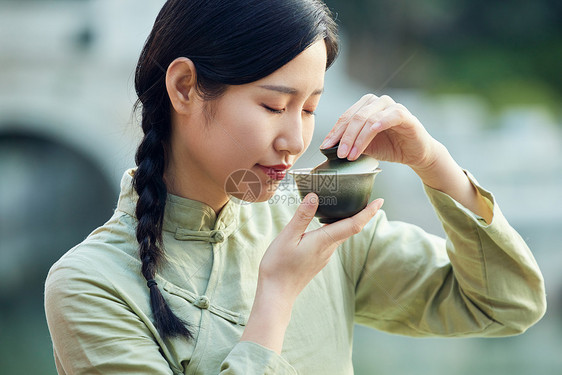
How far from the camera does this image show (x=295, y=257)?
154 cm

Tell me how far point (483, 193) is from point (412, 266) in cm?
30

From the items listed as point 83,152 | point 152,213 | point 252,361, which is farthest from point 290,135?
point 83,152

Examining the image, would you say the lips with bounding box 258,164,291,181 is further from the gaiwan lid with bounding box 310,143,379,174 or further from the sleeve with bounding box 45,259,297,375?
the sleeve with bounding box 45,259,297,375

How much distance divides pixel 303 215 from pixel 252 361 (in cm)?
35

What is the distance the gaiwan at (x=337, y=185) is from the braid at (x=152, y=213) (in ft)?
1.18

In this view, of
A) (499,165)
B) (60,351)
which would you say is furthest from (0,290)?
(60,351)

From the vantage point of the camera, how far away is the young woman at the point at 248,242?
151 cm

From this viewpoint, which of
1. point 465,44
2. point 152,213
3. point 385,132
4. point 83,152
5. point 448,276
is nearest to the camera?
point 152,213

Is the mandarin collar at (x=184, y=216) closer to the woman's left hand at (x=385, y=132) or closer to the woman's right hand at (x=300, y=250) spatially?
the woman's right hand at (x=300, y=250)

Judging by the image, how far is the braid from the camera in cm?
154

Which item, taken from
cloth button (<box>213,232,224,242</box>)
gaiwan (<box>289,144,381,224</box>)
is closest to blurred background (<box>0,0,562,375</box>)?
cloth button (<box>213,232,224,242</box>)

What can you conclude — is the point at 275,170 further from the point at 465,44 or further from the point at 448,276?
the point at 465,44

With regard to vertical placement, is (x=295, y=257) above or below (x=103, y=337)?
above

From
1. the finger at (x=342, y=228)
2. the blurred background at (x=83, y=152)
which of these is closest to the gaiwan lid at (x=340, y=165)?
the finger at (x=342, y=228)
